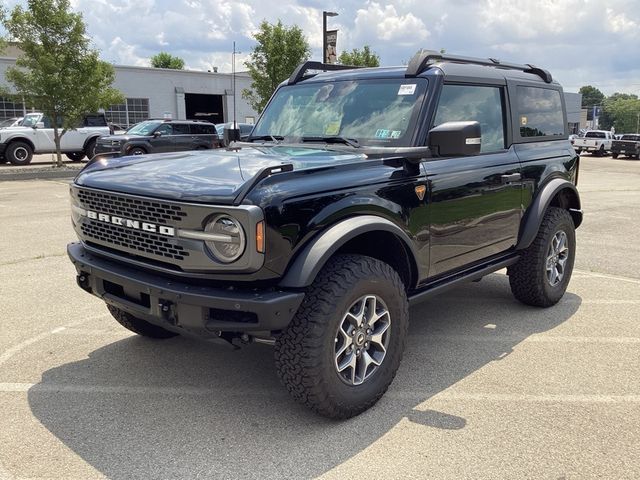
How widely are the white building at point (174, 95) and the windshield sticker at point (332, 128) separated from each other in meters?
31.9

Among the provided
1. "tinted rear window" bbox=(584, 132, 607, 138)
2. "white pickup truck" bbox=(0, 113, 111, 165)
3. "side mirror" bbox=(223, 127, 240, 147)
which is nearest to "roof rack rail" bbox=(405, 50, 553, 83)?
"side mirror" bbox=(223, 127, 240, 147)

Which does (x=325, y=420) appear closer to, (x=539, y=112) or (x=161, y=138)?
(x=539, y=112)

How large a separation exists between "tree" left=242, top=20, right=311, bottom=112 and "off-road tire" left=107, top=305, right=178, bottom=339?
23.2m

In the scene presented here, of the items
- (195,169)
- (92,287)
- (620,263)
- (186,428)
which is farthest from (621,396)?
(620,263)

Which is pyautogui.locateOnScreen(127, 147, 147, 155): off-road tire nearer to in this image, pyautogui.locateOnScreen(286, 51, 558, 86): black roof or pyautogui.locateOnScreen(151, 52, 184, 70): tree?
pyautogui.locateOnScreen(286, 51, 558, 86): black roof

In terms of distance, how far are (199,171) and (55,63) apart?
1816cm

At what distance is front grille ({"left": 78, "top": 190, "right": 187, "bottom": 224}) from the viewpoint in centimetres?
297

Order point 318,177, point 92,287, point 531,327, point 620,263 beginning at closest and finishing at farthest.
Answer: point 318,177 < point 92,287 < point 531,327 < point 620,263

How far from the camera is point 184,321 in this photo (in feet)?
9.49

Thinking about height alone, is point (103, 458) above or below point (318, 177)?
below

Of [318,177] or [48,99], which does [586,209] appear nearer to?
[318,177]

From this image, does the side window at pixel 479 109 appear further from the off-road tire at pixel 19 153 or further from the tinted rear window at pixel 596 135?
the tinted rear window at pixel 596 135

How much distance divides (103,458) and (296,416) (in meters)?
1.03

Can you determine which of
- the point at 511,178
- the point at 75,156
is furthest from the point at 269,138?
the point at 75,156
